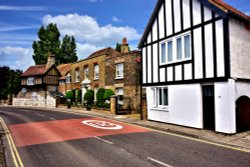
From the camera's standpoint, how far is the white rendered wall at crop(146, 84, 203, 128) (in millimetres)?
13323

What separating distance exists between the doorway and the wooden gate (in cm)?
127

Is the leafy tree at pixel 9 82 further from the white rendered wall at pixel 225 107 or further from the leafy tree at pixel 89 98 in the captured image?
the white rendered wall at pixel 225 107

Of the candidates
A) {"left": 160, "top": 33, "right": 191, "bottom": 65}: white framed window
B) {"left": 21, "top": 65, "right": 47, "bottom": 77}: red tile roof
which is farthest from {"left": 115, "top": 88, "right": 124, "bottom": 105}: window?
{"left": 21, "top": 65, "right": 47, "bottom": 77}: red tile roof

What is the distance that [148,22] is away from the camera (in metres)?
17.6

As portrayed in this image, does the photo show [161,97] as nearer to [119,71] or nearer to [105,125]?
[105,125]

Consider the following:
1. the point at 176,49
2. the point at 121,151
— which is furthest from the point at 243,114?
the point at 121,151

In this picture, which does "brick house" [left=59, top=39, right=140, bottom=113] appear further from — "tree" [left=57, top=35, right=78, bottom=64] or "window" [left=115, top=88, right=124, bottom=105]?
"tree" [left=57, top=35, right=78, bottom=64]

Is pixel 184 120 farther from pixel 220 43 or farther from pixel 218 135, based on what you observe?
pixel 220 43

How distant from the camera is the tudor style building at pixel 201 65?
38.9 feet

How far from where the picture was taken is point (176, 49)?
15117mm

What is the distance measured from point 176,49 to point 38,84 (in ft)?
125

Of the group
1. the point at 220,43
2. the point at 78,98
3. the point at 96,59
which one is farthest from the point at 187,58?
the point at 78,98

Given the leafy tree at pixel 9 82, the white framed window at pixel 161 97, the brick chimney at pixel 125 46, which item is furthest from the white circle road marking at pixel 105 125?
the leafy tree at pixel 9 82

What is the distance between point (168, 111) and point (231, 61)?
552cm
